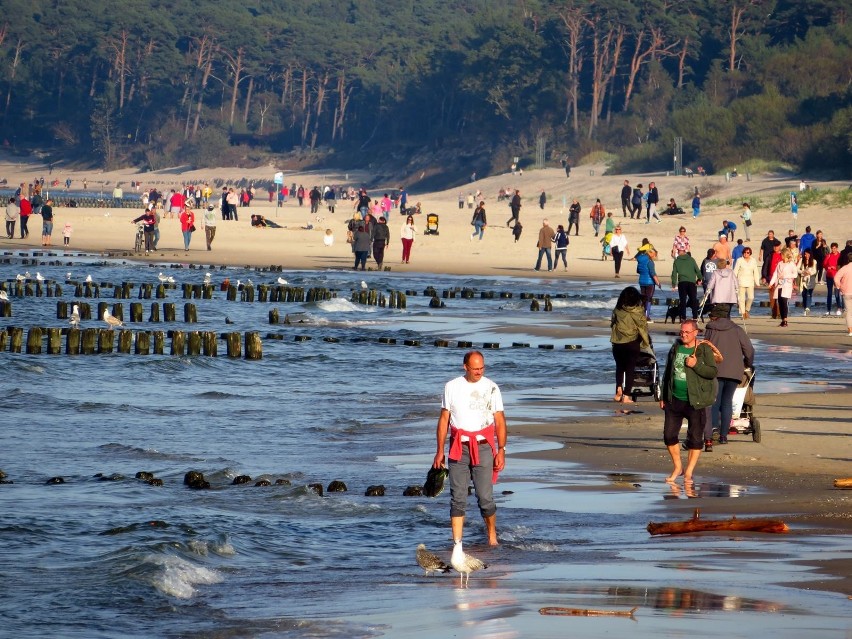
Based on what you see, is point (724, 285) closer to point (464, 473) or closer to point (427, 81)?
point (464, 473)

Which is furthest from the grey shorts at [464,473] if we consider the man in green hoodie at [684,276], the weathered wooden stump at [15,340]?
the man in green hoodie at [684,276]

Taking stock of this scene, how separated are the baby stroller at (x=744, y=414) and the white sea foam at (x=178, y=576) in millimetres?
6162

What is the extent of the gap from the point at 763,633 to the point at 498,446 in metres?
2.94

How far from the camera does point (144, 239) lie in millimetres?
50656

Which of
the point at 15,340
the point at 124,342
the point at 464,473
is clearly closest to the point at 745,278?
the point at 124,342

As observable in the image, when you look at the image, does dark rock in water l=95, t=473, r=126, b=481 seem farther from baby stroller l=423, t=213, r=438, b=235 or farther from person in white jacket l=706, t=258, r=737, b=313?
baby stroller l=423, t=213, r=438, b=235

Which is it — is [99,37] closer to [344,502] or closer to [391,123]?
[391,123]

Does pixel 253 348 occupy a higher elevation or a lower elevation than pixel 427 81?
lower

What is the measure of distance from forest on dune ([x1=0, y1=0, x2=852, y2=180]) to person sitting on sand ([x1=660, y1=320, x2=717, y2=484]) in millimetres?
62181

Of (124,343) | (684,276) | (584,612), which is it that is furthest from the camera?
(684,276)

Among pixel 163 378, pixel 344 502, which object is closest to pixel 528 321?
pixel 163 378

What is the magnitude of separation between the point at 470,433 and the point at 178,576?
2235 millimetres

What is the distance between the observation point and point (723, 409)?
14984 mm

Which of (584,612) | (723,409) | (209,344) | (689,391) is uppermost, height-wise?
(689,391)
